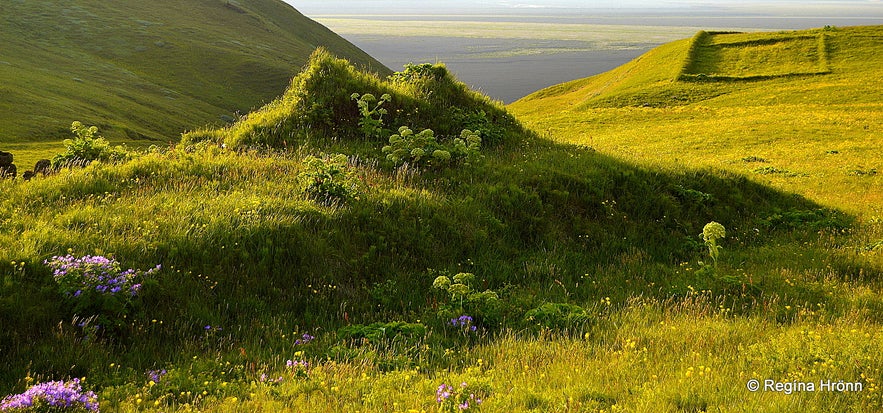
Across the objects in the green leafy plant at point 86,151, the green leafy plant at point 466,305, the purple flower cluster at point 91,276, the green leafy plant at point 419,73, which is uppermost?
the green leafy plant at point 419,73

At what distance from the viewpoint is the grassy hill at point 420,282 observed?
5203mm

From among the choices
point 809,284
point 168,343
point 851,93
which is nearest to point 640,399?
point 168,343

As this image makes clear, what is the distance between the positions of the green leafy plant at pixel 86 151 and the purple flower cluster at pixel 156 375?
25.8 ft

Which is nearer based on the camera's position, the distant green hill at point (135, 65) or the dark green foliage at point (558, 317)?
the dark green foliage at point (558, 317)

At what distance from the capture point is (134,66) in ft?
392

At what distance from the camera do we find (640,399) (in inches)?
182

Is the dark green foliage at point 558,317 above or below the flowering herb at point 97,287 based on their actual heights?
below

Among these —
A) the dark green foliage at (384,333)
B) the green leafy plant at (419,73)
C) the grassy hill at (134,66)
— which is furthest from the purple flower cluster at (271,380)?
the grassy hill at (134,66)

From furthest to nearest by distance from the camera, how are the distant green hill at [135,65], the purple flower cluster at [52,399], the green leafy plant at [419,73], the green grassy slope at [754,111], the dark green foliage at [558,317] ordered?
the distant green hill at [135,65] < the green grassy slope at [754,111] < the green leafy plant at [419,73] < the dark green foliage at [558,317] < the purple flower cluster at [52,399]

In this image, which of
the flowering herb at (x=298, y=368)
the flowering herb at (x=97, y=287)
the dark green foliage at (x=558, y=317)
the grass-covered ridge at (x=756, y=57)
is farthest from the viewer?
the grass-covered ridge at (x=756, y=57)

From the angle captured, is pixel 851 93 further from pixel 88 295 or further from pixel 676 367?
pixel 88 295

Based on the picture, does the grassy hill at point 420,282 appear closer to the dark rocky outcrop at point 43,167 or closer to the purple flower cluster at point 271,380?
the purple flower cluster at point 271,380

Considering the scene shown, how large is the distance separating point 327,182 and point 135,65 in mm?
132066

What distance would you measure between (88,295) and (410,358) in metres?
4.03
